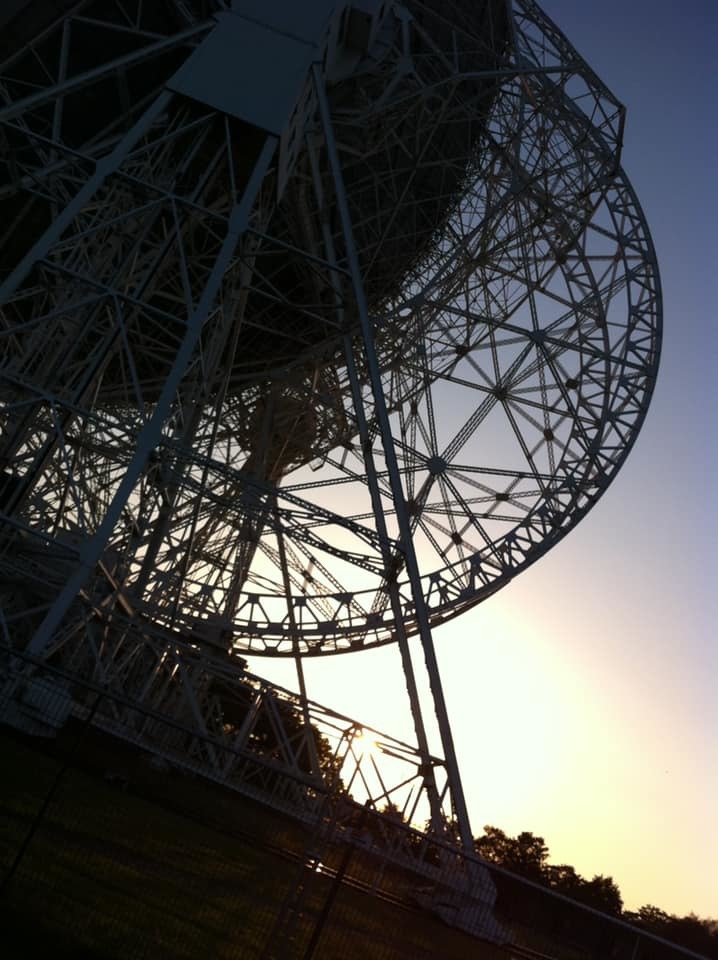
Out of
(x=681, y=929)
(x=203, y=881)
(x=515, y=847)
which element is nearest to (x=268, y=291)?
(x=203, y=881)

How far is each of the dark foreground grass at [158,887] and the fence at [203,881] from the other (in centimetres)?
2

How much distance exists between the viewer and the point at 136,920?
20.6 feet

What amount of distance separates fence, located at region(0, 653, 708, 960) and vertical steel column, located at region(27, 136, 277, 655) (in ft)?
2.36

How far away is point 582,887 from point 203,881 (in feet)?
194

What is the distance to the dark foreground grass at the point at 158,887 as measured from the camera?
5.89 meters

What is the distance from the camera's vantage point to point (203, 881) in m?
7.54

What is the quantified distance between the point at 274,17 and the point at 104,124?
4.28 metres

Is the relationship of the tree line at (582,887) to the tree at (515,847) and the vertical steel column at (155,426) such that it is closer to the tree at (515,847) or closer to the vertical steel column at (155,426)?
the tree at (515,847)

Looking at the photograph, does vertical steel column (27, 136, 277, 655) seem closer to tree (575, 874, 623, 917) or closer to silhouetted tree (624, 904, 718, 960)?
silhouetted tree (624, 904, 718, 960)

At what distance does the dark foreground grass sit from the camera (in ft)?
19.3

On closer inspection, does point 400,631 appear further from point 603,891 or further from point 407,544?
point 603,891

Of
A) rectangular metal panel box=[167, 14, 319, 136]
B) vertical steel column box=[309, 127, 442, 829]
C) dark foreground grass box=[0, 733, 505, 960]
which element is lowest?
dark foreground grass box=[0, 733, 505, 960]

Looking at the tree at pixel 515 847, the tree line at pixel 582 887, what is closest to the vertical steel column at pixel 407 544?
the tree line at pixel 582 887

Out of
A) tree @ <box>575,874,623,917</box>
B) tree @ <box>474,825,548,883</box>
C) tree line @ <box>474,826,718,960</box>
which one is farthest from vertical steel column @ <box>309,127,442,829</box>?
tree @ <box>474,825,548,883</box>
